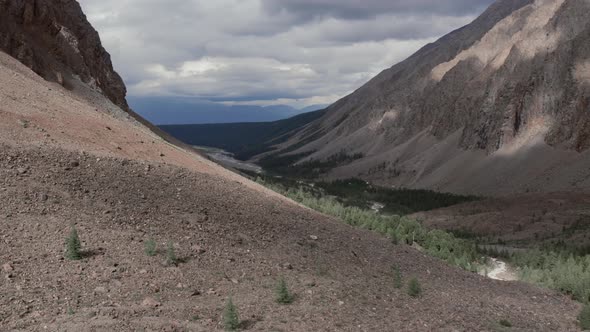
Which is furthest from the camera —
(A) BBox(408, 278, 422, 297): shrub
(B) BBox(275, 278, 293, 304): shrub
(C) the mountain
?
(C) the mountain

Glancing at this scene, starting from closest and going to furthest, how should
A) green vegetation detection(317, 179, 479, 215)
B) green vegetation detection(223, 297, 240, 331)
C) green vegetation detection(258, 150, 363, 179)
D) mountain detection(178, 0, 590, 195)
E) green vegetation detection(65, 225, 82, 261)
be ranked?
green vegetation detection(223, 297, 240, 331) < green vegetation detection(65, 225, 82, 261) < green vegetation detection(317, 179, 479, 215) < mountain detection(178, 0, 590, 195) < green vegetation detection(258, 150, 363, 179)

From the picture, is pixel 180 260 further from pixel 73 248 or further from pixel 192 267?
pixel 73 248

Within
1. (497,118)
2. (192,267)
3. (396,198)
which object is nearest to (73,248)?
(192,267)

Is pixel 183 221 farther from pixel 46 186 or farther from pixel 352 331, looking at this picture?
pixel 352 331

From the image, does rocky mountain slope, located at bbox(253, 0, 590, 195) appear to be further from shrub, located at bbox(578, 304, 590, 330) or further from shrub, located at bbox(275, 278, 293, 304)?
shrub, located at bbox(275, 278, 293, 304)

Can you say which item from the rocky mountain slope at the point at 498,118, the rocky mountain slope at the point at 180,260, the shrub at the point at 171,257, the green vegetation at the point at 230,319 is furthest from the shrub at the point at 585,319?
the rocky mountain slope at the point at 498,118

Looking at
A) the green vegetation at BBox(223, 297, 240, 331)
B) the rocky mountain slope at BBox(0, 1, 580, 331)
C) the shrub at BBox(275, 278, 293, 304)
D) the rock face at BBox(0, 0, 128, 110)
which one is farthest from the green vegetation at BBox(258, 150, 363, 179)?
the green vegetation at BBox(223, 297, 240, 331)

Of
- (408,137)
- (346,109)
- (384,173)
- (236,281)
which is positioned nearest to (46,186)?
(236,281)
